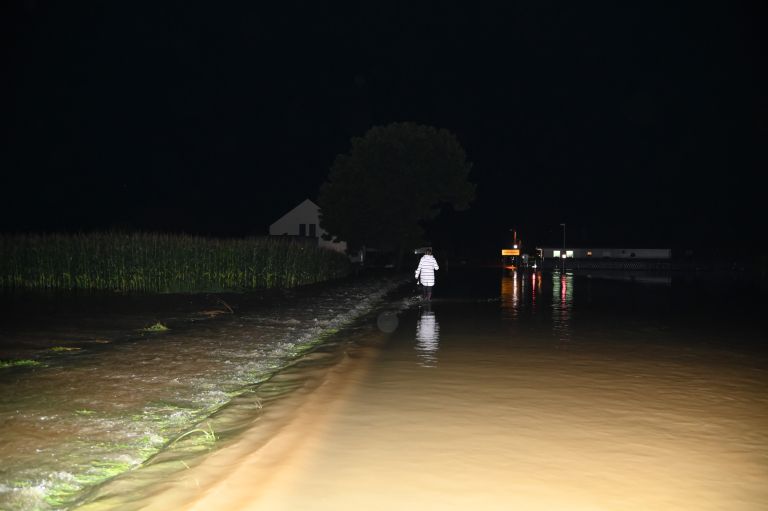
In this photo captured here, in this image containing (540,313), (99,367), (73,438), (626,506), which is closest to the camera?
(626,506)

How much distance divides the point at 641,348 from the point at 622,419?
644 cm

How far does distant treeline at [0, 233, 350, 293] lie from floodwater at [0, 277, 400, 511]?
31.9 feet

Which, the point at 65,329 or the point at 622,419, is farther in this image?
the point at 65,329

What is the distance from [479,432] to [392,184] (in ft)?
174

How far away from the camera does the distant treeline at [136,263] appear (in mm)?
31469

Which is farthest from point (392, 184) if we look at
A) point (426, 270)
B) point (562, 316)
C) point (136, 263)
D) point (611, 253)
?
point (611, 253)

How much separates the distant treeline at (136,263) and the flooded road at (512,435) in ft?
63.0

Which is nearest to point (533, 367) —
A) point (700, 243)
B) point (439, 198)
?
point (439, 198)

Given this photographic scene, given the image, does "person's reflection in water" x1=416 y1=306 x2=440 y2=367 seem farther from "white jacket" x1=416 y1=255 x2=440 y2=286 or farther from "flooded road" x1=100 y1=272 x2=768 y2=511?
"white jacket" x1=416 y1=255 x2=440 y2=286

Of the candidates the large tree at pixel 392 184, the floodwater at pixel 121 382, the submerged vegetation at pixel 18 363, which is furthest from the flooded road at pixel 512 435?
the large tree at pixel 392 184

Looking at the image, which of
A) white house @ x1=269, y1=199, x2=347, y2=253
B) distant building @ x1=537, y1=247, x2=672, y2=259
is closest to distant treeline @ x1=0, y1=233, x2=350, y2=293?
white house @ x1=269, y1=199, x2=347, y2=253

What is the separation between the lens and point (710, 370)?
A: 38.4 feet

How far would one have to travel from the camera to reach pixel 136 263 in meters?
31.5

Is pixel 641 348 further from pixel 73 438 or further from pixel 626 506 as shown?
pixel 73 438
